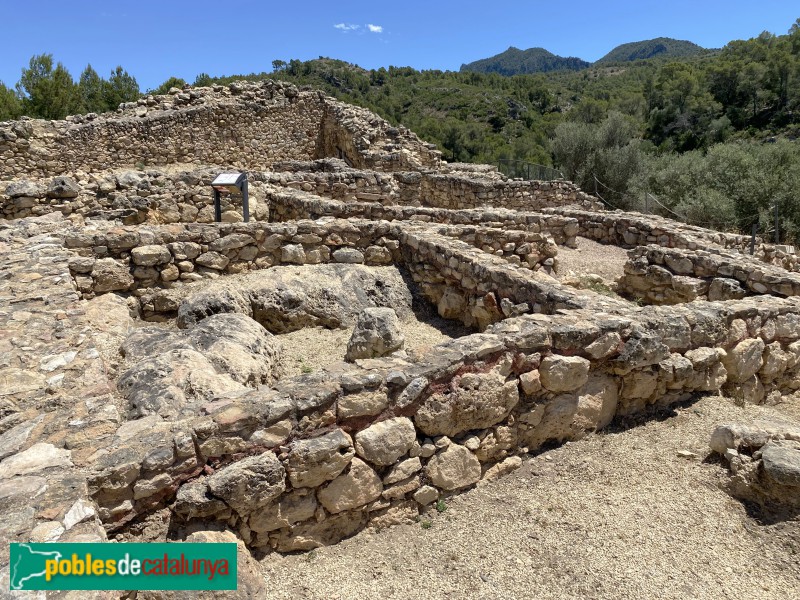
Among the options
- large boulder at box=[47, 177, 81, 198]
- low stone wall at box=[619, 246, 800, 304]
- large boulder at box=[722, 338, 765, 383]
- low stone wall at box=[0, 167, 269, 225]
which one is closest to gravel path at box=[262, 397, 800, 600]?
large boulder at box=[722, 338, 765, 383]

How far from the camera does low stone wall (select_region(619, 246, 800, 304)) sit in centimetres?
700

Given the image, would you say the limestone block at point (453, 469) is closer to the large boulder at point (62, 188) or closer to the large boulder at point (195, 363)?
the large boulder at point (195, 363)

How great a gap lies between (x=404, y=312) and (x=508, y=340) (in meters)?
3.38

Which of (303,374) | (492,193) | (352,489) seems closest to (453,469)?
(352,489)

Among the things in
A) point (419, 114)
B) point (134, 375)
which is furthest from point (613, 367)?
point (419, 114)

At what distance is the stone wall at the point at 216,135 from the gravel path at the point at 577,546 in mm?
12948

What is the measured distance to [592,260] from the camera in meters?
10.4

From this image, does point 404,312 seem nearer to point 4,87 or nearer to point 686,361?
point 686,361

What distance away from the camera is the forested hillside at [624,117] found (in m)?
16.8

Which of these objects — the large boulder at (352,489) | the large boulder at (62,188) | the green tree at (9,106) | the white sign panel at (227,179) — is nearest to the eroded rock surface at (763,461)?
the large boulder at (352,489)

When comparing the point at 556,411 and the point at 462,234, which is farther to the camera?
the point at 462,234

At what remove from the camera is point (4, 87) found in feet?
77.0

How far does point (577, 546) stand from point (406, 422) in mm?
1294

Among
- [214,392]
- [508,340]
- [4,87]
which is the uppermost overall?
[4,87]
